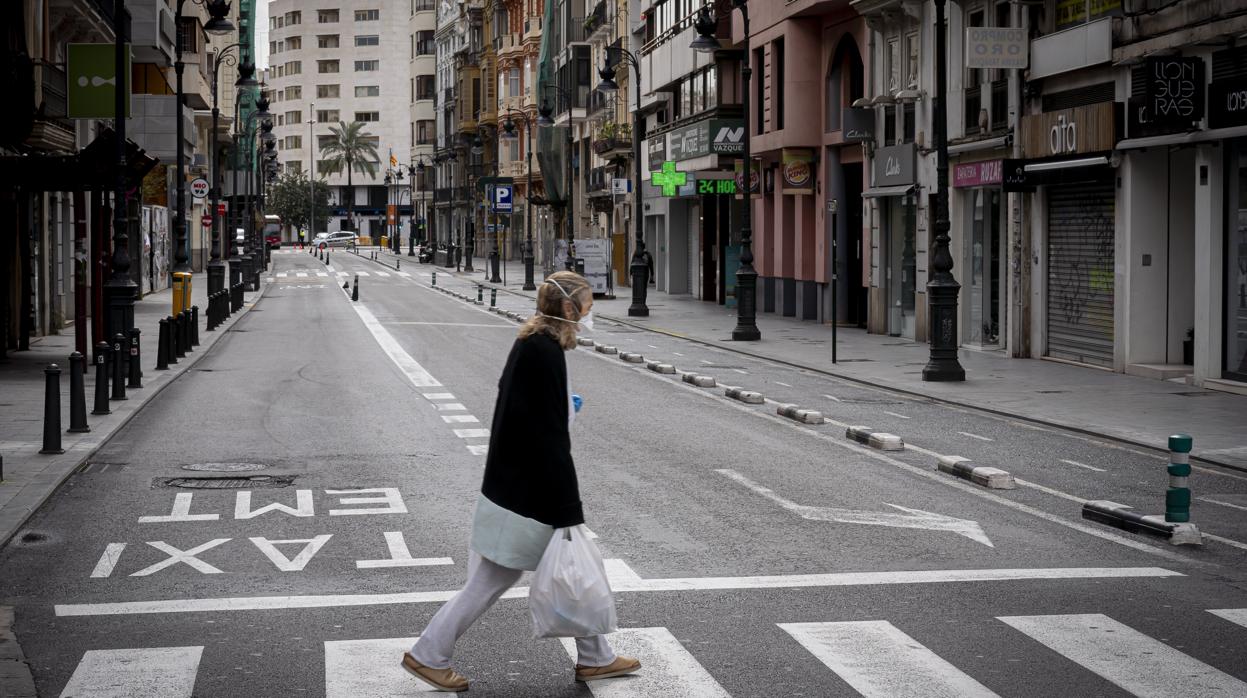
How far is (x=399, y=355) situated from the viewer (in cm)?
2788

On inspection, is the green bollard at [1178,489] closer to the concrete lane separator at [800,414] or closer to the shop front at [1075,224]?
the concrete lane separator at [800,414]

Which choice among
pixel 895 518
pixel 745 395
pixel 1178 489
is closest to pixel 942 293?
pixel 745 395

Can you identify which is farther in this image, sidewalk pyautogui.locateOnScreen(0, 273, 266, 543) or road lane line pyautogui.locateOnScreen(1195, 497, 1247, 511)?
sidewalk pyautogui.locateOnScreen(0, 273, 266, 543)

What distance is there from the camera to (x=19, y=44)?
90.8 feet

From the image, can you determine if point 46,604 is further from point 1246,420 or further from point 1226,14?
point 1226,14

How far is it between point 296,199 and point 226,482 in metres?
149

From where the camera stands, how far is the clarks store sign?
2372 cm

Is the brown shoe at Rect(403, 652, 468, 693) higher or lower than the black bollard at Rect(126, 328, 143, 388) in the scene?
lower

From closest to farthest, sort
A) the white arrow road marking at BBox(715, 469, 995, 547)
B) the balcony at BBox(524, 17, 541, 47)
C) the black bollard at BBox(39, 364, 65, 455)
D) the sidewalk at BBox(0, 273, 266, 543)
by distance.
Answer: the white arrow road marking at BBox(715, 469, 995, 547)
the sidewalk at BBox(0, 273, 266, 543)
the black bollard at BBox(39, 364, 65, 455)
the balcony at BBox(524, 17, 541, 47)

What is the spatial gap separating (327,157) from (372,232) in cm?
1040

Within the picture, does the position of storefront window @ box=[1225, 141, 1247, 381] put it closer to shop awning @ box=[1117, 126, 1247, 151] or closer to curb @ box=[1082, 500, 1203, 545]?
shop awning @ box=[1117, 126, 1247, 151]

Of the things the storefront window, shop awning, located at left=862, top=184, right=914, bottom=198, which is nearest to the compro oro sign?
the storefront window

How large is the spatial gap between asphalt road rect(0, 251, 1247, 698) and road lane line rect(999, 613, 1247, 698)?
20 millimetres

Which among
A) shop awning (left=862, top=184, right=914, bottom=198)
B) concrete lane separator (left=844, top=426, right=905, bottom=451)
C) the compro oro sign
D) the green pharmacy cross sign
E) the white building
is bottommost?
concrete lane separator (left=844, top=426, right=905, bottom=451)
